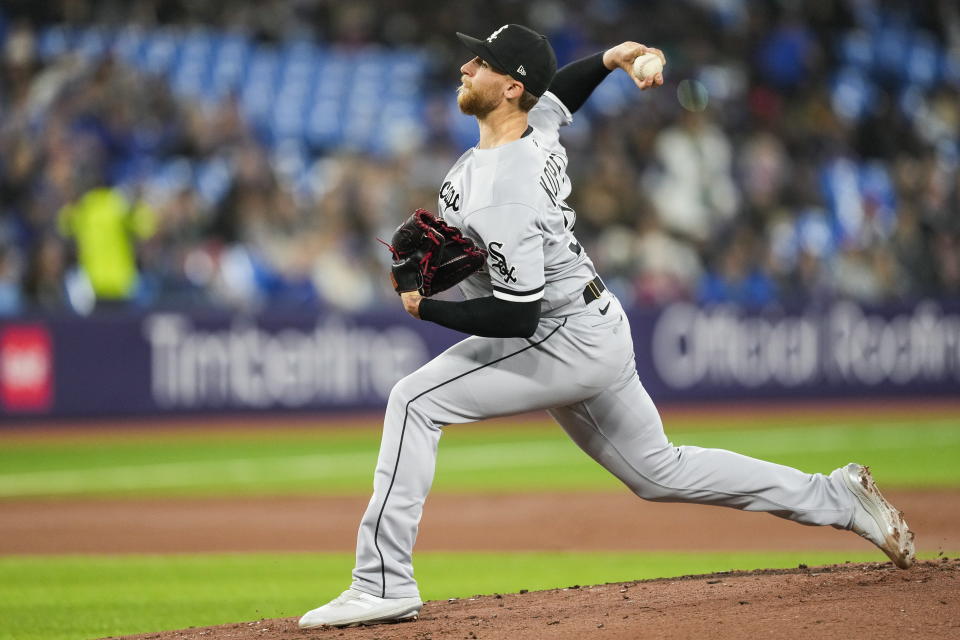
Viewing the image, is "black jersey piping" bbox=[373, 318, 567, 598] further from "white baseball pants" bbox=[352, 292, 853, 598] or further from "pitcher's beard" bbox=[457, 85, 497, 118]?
"pitcher's beard" bbox=[457, 85, 497, 118]

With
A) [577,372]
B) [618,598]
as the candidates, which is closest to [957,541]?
[618,598]

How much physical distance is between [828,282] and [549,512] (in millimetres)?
6789

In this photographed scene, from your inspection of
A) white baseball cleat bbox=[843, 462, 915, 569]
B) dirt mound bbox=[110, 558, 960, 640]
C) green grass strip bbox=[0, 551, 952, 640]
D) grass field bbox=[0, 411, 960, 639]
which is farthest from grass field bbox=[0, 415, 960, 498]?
white baseball cleat bbox=[843, 462, 915, 569]

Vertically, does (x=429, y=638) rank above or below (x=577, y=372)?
below

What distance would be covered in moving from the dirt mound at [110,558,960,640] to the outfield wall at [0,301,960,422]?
8416 mm

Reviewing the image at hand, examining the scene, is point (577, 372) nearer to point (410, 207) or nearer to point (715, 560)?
point (715, 560)

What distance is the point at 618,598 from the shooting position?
495 cm

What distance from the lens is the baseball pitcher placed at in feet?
14.3

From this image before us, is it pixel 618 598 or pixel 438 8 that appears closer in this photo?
pixel 618 598

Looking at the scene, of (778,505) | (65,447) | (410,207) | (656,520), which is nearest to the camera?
(778,505)

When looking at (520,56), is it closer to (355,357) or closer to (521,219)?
(521,219)

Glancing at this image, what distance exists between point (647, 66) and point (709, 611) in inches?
78.7

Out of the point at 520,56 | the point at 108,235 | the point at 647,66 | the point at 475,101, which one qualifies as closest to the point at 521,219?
the point at 475,101

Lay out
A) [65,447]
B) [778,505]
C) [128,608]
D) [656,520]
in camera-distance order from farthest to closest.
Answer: [65,447]
[656,520]
[128,608]
[778,505]
